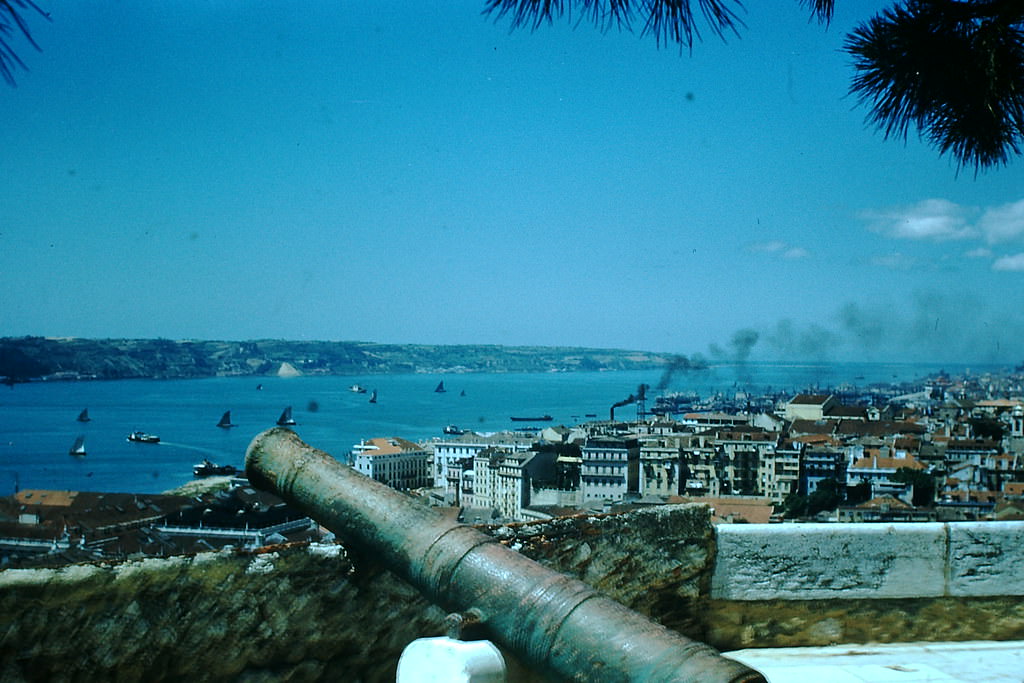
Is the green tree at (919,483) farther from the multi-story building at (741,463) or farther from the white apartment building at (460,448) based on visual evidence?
the white apartment building at (460,448)

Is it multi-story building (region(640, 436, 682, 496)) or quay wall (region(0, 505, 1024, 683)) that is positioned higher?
quay wall (region(0, 505, 1024, 683))

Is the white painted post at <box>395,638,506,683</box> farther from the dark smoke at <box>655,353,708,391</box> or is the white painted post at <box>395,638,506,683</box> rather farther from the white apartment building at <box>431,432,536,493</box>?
the dark smoke at <box>655,353,708,391</box>

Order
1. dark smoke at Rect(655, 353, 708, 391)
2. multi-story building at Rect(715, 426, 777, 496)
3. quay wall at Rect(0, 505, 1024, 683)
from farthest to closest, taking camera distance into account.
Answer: dark smoke at Rect(655, 353, 708, 391), multi-story building at Rect(715, 426, 777, 496), quay wall at Rect(0, 505, 1024, 683)

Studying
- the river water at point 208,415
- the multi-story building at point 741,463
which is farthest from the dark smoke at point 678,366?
the multi-story building at point 741,463

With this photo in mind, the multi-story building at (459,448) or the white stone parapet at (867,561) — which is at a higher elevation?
the white stone parapet at (867,561)

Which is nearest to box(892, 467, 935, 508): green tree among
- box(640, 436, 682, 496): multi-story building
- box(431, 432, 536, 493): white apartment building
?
box(640, 436, 682, 496): multi-story building

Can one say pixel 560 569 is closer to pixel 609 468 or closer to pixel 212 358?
pixel 609 468
